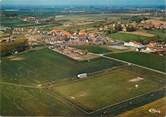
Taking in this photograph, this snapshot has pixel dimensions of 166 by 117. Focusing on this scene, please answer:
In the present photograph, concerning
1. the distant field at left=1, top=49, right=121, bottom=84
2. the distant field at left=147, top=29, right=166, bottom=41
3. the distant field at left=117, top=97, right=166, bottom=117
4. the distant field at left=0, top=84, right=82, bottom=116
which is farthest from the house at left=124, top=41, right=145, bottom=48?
the distant field at left=0, top=84, right=82, bottom=116

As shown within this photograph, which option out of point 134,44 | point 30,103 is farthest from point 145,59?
point 30,103

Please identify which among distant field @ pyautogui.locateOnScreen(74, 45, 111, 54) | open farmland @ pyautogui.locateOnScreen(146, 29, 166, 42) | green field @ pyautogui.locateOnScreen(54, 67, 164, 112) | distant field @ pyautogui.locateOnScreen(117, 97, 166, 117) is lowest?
distant field @ pyautogui.locateOnScreen(117, 97, 166, 117)

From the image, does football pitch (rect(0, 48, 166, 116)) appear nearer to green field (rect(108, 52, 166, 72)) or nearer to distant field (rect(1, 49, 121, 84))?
distant field (rect(1, 49, 121, 84))

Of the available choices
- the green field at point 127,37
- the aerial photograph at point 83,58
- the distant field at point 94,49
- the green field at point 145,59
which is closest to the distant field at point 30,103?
the aerial photograph at point 83,58

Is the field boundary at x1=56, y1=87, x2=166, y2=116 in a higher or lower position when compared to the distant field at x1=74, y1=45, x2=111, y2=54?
lower

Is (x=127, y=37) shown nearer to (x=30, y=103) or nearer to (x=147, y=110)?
(x=147, y=110)

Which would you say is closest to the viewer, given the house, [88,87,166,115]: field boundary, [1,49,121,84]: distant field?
[88,87,166,115]: field boundary
